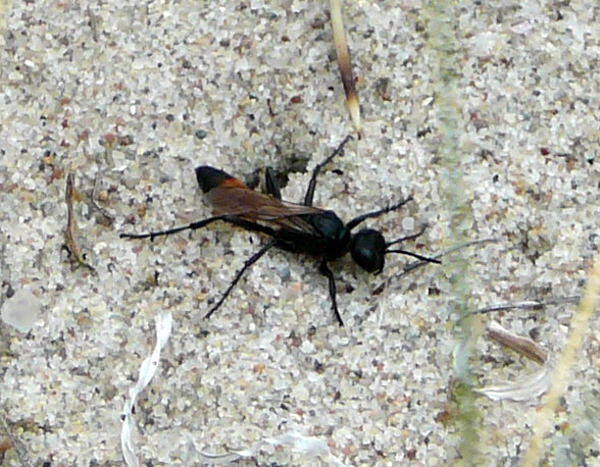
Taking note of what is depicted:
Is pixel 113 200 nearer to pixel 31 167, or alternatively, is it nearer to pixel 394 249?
pixel 31 167

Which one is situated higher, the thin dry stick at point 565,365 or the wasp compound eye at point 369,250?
the wasp compound eye at point 369,250

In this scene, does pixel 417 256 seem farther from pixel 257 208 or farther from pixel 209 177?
pixel 209 177

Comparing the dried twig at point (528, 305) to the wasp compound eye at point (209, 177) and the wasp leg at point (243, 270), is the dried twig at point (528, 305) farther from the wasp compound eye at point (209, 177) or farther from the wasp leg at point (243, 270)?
the wasp compound eye at point (209, 177)

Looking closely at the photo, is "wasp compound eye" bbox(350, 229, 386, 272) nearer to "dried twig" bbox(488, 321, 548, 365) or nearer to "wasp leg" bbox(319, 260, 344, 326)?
"wasp leg" bbox(319, 260, 344, 326)

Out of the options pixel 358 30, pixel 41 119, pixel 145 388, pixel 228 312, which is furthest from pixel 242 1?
pixel 145 388

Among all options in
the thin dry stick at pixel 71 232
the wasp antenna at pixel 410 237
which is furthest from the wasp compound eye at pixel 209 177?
the wasp antenna at pixel 410 237
